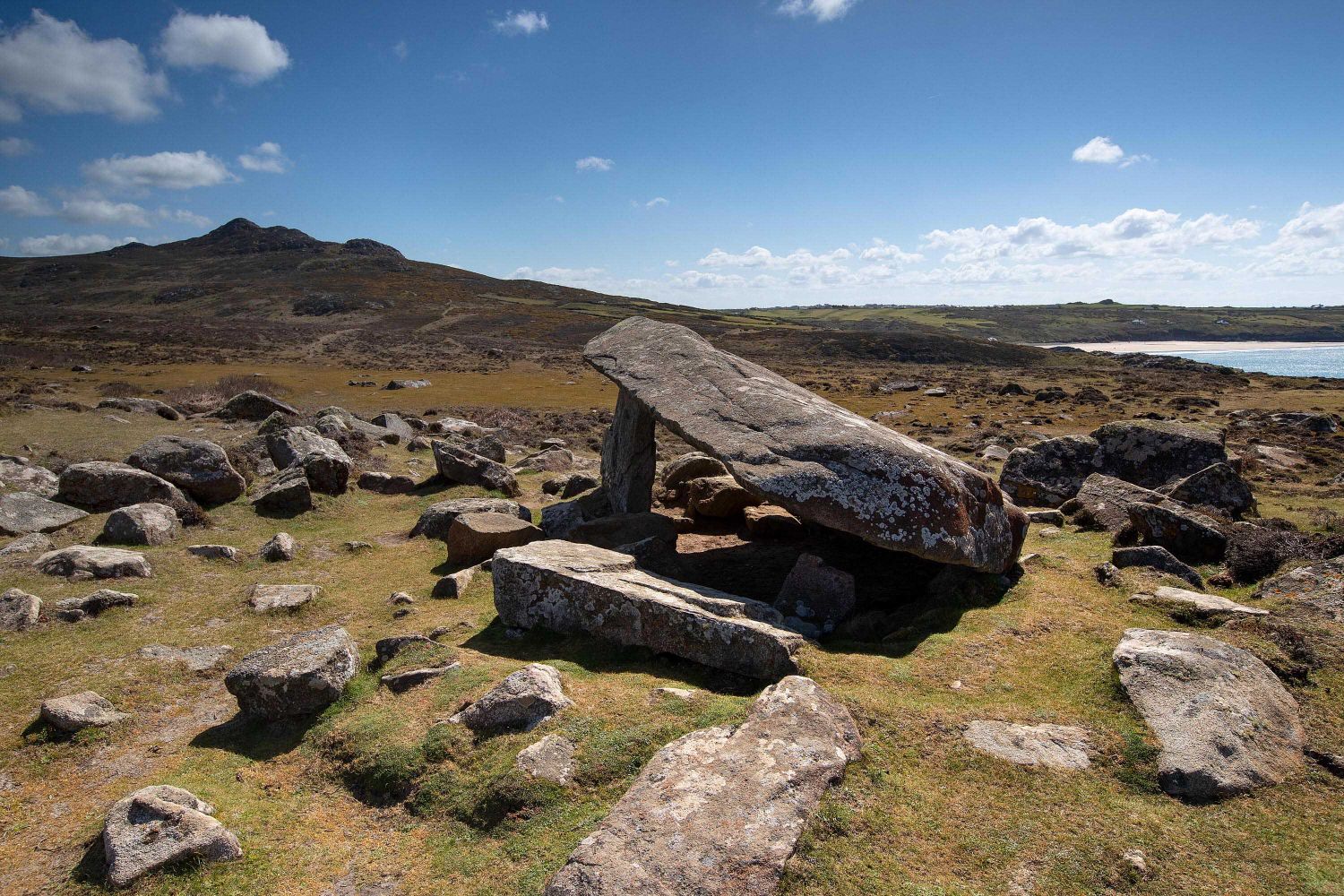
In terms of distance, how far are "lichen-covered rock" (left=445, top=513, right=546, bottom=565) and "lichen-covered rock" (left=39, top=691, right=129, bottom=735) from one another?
5550 millimetres

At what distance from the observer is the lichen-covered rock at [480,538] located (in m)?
12.7

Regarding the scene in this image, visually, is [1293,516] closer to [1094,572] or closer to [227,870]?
[1094,572]

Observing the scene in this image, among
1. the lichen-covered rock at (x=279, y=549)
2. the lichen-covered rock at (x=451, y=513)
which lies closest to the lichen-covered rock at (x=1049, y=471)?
the lichen-covered rock at (x=451, y=513)

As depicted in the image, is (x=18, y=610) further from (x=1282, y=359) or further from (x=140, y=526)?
(x=1282, y=359)

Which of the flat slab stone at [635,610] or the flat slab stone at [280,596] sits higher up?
the flat slab stone at [635,610]

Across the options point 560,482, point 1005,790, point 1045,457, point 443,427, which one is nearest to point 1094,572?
point 1005,790

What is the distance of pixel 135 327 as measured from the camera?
247 ft

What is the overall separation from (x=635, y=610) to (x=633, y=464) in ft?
22.5

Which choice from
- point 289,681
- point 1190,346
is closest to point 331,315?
point 289,681

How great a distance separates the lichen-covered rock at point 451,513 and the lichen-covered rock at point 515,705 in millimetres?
7229

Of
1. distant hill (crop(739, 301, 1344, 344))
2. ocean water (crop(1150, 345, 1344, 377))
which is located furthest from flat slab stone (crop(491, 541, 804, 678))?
distant hill (crop(739, 301, 1344, 344))

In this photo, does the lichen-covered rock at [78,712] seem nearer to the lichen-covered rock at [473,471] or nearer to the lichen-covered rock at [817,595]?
the lichen-covered rock at [817,595]

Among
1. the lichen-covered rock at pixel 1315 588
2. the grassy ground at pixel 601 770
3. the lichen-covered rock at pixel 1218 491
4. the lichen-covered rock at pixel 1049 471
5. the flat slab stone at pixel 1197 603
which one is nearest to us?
the grassy ground at pixel 601 770

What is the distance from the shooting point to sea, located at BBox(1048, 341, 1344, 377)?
7244 cm
